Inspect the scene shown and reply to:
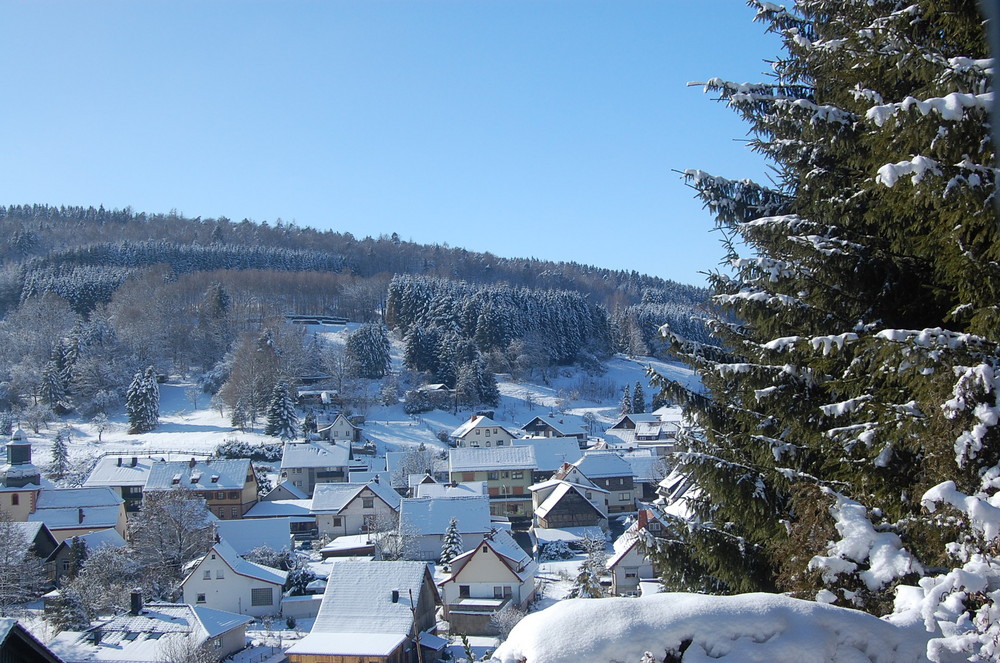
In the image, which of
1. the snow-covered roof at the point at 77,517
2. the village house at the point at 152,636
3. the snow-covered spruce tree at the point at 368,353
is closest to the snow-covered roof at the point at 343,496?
the snow-covered roof at the point at 77,517

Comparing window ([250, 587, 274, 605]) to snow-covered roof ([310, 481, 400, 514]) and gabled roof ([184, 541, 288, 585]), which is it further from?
snow-covered roof ([310, 481, 400, 514])

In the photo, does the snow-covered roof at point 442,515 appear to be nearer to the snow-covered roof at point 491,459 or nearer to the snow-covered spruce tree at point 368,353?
the snow-covered roof at point 491,459

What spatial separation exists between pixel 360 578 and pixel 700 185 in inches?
756

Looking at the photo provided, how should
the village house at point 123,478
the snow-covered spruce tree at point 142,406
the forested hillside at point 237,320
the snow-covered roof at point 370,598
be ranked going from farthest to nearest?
the forested hillside at point 237,320 → the snow-covered spruce tree at point 142,406 → the village house at point 123,478 → the snow-covered roof at point 370,598

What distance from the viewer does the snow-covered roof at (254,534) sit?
3175 cm

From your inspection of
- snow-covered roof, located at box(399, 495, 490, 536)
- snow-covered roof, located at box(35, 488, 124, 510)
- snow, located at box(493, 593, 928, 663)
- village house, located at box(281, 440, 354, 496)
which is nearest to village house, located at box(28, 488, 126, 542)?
snow-covered roof, located at box(35, 488, 124, 510)

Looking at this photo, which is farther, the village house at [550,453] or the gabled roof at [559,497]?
the village house at [550,453]

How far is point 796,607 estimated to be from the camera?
378cm

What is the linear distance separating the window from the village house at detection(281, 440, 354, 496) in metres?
21.6

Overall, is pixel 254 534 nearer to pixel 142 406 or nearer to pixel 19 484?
pixel 19 484

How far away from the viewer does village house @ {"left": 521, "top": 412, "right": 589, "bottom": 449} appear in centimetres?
5831

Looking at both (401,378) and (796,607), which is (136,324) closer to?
(401,378)

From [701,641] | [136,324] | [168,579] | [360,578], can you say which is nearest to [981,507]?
[701,641]

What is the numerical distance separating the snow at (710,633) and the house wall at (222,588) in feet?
81.7
